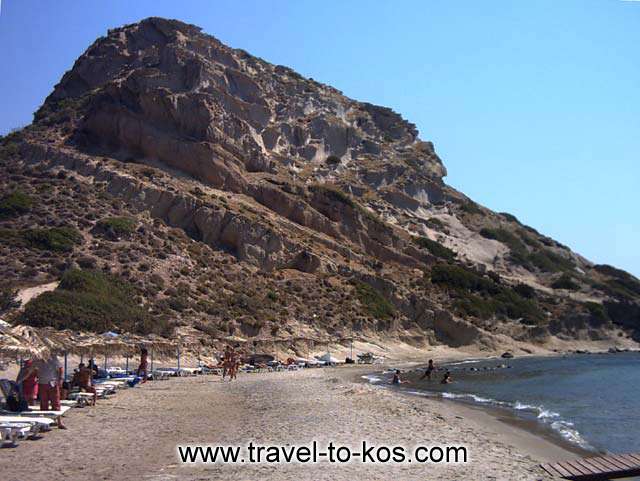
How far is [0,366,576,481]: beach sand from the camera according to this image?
1051 centimetres

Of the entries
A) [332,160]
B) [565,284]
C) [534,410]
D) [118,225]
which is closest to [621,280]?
[565,284]

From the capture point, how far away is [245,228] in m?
56.4

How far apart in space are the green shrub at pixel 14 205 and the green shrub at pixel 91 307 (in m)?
12.1

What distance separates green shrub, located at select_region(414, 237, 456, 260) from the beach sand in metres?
55.2

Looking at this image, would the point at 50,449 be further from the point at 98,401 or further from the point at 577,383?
the point at 577,383

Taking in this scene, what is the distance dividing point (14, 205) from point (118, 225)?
8205mm

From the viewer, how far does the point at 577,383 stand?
3597 centimetres

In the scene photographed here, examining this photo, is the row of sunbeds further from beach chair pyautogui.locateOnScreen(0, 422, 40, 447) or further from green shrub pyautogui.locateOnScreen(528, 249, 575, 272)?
green shrub pyautogui.locateOnScreen(528, 249, 575, 272)

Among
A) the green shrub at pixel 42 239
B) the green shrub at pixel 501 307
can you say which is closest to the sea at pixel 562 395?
the green shrub at pixel 501 307

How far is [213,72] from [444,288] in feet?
125

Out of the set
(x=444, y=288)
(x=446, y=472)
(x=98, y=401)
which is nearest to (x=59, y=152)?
(x=444, y=288)

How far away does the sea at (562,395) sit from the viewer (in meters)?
18.8

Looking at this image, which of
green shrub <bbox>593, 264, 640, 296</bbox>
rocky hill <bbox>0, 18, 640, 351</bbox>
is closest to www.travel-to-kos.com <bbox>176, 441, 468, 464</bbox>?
rocky hill <bbox>0, 18, 640, 351</bbox>

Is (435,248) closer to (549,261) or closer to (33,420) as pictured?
(549,261)
